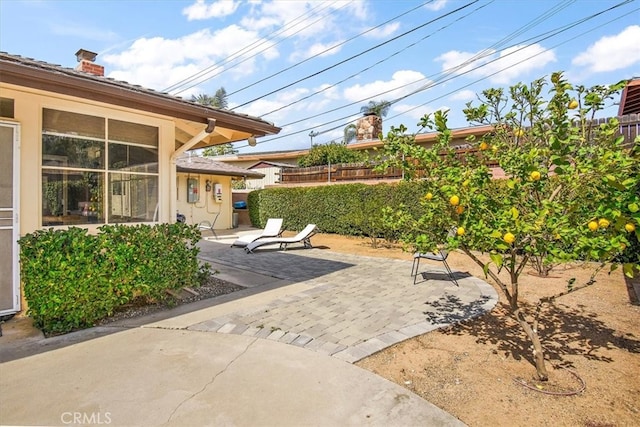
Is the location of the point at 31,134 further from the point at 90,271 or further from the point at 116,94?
the point at 90,271

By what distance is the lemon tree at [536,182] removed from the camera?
7.39 ft

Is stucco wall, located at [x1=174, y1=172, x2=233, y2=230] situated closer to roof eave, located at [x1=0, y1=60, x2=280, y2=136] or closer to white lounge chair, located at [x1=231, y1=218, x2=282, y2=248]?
white lounge chair, located at [x1=231, y1=218, x2=282, y2=248]

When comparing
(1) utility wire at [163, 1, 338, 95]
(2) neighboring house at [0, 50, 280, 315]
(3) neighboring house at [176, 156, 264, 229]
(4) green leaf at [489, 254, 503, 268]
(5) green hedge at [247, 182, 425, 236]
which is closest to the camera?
(4) green leaf at [489, 254, 503, 268]

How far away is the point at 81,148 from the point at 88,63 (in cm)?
193

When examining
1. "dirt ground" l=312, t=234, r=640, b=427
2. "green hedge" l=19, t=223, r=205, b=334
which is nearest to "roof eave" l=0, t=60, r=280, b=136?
"green hedge" l=19, t=223, r=205, b=334

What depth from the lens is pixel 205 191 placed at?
16.1m

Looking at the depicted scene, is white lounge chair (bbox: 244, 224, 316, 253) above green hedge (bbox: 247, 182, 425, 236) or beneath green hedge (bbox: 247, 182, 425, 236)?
beneath

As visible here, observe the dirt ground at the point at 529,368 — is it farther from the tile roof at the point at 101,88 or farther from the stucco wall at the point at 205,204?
the stucco wall at the point at 205,204

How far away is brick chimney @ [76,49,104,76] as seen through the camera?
18.1 ft

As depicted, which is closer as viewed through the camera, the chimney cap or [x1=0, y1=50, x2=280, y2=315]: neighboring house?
[x1=0, y1=50, x2=280, y2=315]: neighboring house

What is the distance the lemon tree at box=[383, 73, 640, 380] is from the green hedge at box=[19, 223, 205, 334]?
3.19 metres

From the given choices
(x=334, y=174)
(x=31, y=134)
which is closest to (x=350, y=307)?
(x=31, y=134)

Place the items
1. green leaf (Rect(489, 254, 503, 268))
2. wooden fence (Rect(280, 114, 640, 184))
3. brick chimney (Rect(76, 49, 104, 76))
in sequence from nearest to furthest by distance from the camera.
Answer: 1. green leaf (Rect(489, 254, 503, 268))
2. brick chimney (Rect(76, 49, 104, 76))
3. wooden fence (Rect(280, 114, 640, 184))

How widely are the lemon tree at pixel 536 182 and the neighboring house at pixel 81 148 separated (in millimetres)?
3182
